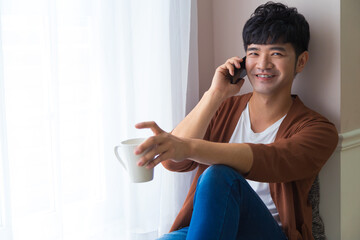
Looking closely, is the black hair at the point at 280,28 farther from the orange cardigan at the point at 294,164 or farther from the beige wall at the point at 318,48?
the orange cardigan at the point at 294,164

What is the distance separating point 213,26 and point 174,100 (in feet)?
1.57

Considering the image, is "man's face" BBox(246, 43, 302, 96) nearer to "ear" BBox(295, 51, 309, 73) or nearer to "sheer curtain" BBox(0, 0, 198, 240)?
"ear" BBox(295, 51, 309, 73)

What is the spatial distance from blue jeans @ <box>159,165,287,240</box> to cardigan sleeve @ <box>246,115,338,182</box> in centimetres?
8

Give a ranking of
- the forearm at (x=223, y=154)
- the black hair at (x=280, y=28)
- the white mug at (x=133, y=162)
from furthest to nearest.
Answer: the black hair at (x=280, y=28) → the forearm at (x=223, y=154) → the white mug at (x=133, y=162)

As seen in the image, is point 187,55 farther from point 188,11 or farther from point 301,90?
point 301,90

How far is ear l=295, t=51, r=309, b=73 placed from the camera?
1.48 meters

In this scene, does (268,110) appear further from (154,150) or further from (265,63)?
(154,150)

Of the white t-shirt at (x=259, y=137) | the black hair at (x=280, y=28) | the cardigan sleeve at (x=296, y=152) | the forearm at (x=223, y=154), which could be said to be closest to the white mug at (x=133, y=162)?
the forearm at (x=223, y=154)

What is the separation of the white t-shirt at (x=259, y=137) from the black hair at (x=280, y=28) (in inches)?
11.3

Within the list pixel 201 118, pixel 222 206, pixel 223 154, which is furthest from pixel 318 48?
pixel 222 206

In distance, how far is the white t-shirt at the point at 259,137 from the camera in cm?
144

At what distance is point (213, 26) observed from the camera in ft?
6.24

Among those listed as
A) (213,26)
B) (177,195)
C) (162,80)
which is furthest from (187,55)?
(177,195)

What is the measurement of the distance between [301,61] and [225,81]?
305 millimetres
